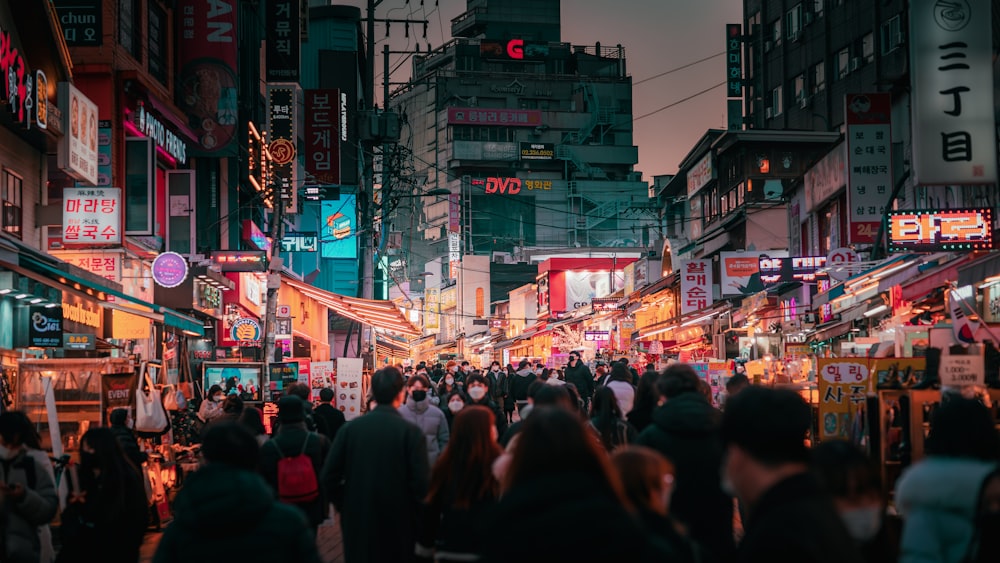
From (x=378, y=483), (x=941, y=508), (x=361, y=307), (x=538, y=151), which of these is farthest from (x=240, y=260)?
(x=538, y=151)

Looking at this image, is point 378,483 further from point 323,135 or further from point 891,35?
point 891,35

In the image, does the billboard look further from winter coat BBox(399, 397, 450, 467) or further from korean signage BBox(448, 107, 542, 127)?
korean signage BBox(448, 107, 542, 127)

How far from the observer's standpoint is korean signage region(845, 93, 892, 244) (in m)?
26.9

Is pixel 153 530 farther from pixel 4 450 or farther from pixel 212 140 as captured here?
pixel 212 140

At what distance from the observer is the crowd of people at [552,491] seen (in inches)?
142

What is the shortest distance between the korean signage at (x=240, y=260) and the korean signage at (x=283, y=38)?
13.4 metres

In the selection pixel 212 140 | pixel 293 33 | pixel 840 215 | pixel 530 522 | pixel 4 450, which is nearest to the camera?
pixel 530 522

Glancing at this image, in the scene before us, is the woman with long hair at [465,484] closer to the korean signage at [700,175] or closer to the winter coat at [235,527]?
the winter coat at [235,527]

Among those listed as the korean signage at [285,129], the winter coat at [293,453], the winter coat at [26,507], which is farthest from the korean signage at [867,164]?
the winter coat at [26,507]

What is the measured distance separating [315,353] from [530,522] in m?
47.2

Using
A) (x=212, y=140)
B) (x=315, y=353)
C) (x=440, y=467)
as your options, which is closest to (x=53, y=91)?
(x=212, y=140)

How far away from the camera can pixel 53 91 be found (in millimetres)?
20594

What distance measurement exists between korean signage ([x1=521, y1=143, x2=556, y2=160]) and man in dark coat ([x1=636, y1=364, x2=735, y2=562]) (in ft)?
399

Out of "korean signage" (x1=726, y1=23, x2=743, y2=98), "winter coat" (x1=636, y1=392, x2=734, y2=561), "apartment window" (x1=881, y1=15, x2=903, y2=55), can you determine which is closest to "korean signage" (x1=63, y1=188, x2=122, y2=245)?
"winter coat" (x1=636, y1=392, x2=734, y2=561)
